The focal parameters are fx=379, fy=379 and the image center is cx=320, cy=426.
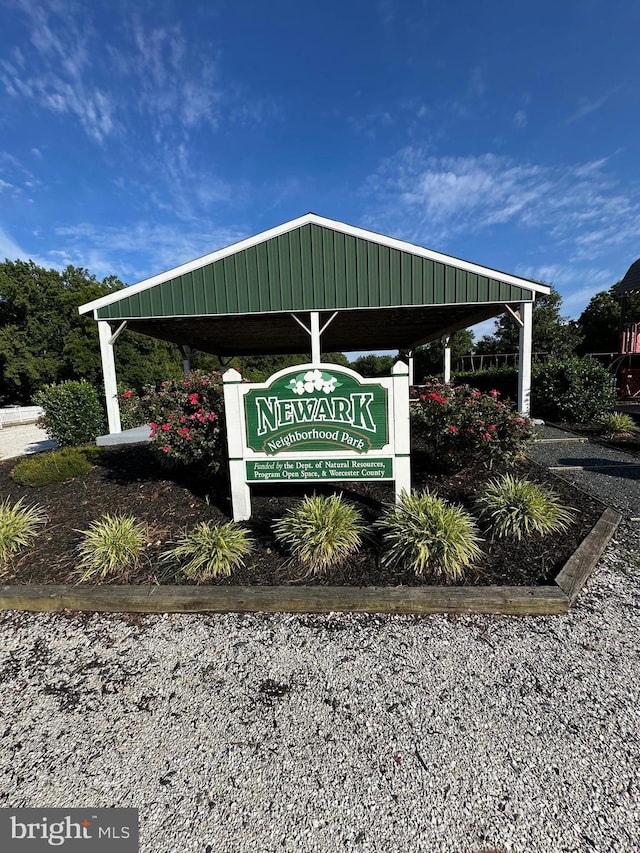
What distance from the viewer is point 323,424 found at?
3.60m

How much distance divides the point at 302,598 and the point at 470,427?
277cm

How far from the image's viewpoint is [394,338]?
588 inches

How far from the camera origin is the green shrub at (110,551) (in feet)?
9.92

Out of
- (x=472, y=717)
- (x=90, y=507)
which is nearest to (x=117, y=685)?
(x=472, y=717)

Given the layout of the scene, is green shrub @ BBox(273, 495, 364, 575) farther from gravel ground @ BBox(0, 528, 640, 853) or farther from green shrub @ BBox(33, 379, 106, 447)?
green shrub @ BBox(33, 379, 106, 447)

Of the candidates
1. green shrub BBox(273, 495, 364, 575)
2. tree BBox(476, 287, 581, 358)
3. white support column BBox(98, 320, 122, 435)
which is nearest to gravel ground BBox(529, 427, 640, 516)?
green shrub BBox(273, 495, 364, 575)

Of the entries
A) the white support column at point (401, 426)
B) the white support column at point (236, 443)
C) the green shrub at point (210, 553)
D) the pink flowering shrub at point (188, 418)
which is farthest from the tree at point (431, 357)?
the green shrub at point (210, 553)

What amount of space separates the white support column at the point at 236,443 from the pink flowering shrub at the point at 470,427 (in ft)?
7.37

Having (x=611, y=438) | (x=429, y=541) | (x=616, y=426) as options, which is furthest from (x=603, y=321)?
(x=429, y=541)

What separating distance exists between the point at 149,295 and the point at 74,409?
308 cm

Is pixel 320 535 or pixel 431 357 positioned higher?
pixel 431 357

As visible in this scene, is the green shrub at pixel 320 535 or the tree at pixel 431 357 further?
the tree at pixel 431 357

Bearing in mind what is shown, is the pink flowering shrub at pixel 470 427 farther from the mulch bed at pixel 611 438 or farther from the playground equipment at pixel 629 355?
the playground equipment at pixel 629 355

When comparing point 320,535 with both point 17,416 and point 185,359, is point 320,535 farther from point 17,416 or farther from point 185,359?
point 17,416
